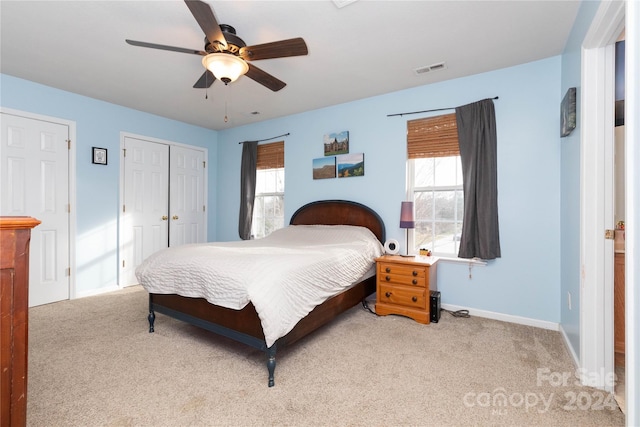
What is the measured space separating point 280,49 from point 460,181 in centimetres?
228

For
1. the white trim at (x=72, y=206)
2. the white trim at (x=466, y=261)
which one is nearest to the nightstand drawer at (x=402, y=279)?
the white trim at (x=466, y=261)

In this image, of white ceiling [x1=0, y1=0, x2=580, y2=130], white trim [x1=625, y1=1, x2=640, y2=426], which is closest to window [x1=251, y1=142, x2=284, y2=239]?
white ceiling [x1=0, y1=0, x2=580, y2=130]

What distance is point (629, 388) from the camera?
1082 millimetres

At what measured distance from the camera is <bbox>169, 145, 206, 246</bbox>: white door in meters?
4.70

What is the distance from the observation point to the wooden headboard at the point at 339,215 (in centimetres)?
359

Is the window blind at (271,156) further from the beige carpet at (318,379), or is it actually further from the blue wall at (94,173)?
the beige carpet at (318,379)

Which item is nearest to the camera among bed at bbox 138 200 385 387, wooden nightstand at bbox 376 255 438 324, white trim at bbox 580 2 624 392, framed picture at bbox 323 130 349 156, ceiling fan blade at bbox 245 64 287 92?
white trim at bbox 580 2 624 392

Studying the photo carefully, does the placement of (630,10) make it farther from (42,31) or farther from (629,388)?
(42,31)

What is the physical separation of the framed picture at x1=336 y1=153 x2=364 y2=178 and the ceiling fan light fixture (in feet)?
6.28

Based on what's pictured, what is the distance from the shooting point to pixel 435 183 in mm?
3365

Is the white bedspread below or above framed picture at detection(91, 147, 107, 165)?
below

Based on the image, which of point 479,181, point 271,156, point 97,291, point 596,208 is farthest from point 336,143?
point 97,291

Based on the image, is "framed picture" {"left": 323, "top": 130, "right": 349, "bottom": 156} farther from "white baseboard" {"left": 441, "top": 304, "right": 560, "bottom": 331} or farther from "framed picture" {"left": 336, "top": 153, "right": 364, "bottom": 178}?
"white baseboard" {"left": 441, "top": 304, "right": 560, "bottom": 331}

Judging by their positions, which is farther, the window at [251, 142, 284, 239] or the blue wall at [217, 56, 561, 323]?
the window at [251, 142, 284, 239]
